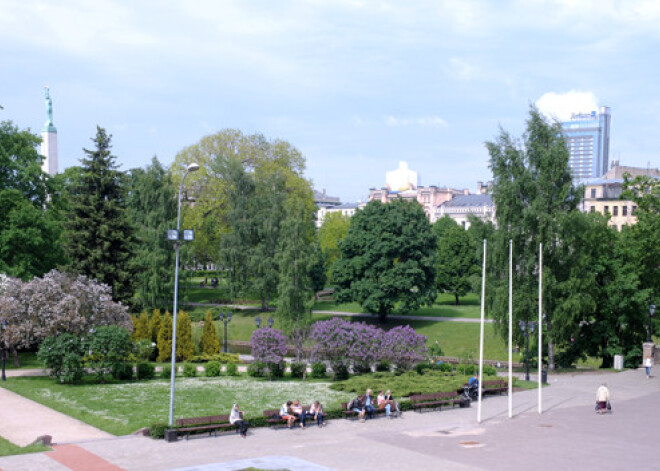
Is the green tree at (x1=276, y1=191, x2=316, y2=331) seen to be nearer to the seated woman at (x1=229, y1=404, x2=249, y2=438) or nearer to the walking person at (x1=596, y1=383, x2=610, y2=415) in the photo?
the walking person at (x1=596, y1=383, x2=610, y2=415)

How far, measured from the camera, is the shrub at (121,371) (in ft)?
116

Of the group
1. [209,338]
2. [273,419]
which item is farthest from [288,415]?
[209,338]

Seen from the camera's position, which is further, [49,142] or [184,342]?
[49,142]

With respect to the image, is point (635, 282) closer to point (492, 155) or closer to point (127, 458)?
point (492, 155)

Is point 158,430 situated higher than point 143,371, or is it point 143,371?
point 158,430

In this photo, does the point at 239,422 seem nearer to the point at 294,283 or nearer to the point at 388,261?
the point at 294,283

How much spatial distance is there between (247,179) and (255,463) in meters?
48.3

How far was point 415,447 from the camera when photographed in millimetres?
20094

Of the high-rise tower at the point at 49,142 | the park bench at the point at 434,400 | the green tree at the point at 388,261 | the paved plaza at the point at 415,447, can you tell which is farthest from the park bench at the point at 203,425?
the high-rise tower at the point at 49,142

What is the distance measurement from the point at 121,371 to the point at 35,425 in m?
11.7

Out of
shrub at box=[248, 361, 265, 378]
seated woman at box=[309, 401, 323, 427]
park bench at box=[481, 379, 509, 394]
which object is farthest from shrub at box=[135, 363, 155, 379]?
park bench at box=[481, 379, 509, 394]

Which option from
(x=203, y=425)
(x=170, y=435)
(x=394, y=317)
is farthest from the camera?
(x=394, y=317)

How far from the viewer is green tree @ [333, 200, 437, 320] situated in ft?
189

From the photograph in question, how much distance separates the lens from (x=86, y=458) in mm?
18422
